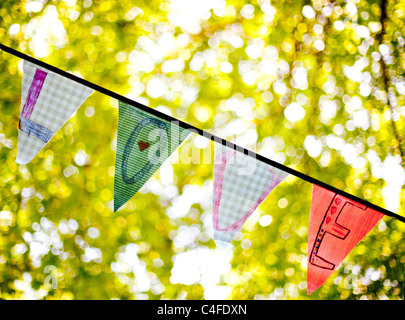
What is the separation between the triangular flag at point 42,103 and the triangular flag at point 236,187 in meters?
0.68

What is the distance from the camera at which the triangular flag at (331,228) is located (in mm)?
1441

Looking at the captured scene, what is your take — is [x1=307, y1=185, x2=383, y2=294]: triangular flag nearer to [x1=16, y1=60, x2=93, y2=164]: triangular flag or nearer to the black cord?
the black cord

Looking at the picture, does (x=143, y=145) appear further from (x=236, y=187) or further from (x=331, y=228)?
(x=331, y=228)

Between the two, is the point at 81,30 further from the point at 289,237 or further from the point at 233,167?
the point at 289,237

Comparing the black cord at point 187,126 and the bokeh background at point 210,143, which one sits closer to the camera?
the black cord at point 187,126

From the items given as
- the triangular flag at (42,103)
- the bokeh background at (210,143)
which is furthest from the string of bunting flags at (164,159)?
the bokeh background at (210,143)

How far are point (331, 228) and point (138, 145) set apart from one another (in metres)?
0.96

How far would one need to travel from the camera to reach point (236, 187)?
1.49 meters

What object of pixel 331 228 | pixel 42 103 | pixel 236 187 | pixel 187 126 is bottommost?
pixel 331 228

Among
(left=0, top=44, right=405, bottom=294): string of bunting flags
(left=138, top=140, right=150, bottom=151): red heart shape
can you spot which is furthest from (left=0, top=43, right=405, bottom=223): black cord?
(left=138, top=140, right=150, bottom=151): red heart shape

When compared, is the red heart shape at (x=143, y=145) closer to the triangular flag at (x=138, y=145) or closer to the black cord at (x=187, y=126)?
the triangular flag at (x=138, y=145)

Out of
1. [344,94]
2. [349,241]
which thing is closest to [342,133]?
[344,94]

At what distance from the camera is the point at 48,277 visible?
11.2 feet

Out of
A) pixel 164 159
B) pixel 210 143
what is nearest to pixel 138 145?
pixel 164 159
